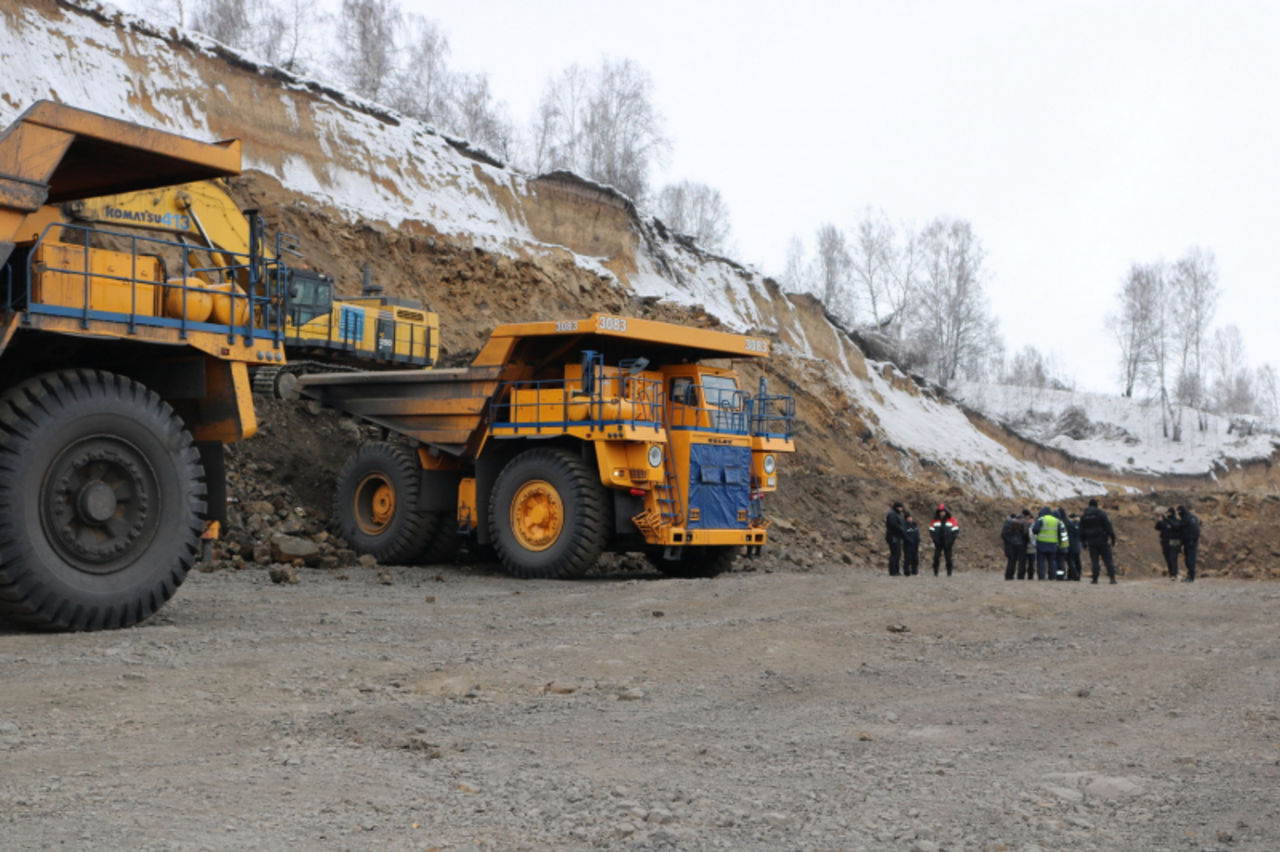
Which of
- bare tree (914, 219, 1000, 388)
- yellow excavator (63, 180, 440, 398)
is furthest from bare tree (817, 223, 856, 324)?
yellow excavator (63, 180, 440, 398)

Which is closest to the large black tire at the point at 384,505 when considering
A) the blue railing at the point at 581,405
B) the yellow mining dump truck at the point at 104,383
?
the blue railing at the point at 581,405

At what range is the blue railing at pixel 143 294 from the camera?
8172 mm

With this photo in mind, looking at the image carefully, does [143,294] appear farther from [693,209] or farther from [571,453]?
[693,209]

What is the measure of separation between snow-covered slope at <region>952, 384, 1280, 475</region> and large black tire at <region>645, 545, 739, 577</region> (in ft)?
141

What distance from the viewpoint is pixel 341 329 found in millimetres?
22547

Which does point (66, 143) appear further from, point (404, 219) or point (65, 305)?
point (404, 219)

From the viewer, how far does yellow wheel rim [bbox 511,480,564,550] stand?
14.7 metres

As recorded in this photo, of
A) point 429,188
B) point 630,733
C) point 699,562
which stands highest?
point 429,188

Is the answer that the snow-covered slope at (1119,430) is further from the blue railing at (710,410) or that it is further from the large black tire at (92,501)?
the large black tire at (92,501)

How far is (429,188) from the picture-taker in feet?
104

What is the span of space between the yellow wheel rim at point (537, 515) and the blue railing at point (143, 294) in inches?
215

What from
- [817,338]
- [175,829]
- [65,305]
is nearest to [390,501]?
[65,305]

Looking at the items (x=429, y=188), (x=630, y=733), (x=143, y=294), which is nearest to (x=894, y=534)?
(x=143, y=294)

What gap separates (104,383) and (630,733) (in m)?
4.93
